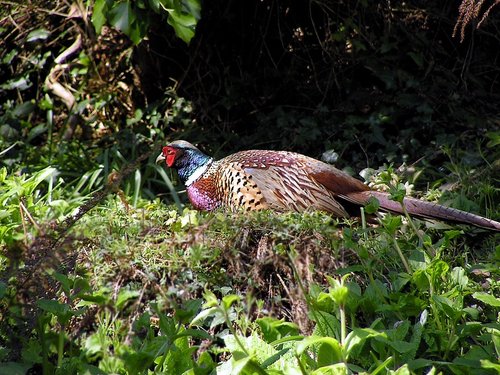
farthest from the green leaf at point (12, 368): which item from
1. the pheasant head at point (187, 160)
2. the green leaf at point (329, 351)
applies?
Result: the pheasant head at point (187, 160)

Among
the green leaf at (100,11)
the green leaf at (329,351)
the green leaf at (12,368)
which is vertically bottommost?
the green leaf at (12,368)

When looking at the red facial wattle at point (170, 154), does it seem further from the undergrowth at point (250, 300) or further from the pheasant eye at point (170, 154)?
the undergrowth at point (250, 300)

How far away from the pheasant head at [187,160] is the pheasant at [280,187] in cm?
13

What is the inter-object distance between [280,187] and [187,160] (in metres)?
0.79

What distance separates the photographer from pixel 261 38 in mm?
6641

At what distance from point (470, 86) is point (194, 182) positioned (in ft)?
8.71

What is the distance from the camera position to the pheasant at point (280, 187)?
170 inches

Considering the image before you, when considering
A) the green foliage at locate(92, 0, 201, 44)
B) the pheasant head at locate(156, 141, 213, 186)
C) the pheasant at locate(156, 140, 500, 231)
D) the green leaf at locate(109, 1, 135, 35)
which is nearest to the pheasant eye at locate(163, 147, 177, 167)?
the pheasant head at locate(156, 141, 213, 186)

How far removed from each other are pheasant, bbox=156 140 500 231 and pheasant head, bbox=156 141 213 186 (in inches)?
5.2

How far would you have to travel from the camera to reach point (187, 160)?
4914mm

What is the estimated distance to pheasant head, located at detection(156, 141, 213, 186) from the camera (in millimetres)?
4852

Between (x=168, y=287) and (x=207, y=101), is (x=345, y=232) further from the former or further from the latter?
(x=207, y=101)

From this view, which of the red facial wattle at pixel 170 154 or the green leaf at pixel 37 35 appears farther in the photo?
the green leaf at pixel 37 35

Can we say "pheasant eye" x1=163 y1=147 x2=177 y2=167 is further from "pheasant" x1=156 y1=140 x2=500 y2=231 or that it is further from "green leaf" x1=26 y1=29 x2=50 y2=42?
"green leaf" x1=26 y1=29 x2=50 y2=42
